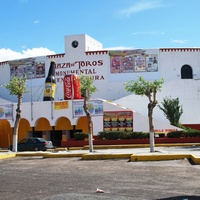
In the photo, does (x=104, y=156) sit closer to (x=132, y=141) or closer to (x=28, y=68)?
(x=132, y=141)

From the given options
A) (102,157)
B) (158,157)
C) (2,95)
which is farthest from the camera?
(2,95)

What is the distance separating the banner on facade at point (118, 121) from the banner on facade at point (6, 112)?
8931 millimetres

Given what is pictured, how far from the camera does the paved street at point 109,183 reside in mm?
8320

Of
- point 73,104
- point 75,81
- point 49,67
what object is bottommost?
point 73,104

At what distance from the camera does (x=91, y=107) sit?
33.2 meters

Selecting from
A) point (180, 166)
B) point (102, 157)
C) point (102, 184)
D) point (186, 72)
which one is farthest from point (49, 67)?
point (102, 184)

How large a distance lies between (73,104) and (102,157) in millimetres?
16208

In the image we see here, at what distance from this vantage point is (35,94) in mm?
44031

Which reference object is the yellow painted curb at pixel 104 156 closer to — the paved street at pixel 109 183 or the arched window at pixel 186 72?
the paved street at pixel 109 183

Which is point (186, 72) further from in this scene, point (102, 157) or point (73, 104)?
point (102, 157)

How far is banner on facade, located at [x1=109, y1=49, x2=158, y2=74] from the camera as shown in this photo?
134 feet

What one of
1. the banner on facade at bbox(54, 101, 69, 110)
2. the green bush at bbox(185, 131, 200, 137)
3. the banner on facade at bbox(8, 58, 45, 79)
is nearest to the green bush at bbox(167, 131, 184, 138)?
the green bush at bbox(185, 131, 200, 137)

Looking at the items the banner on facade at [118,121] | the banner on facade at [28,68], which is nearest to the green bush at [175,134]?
the banner on facade at [118,121]

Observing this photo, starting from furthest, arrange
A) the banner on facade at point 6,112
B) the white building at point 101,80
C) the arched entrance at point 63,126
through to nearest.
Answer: the arched entrance at point 63,126 < the banner on facade at point 6,112 < the white building at point 101,80
